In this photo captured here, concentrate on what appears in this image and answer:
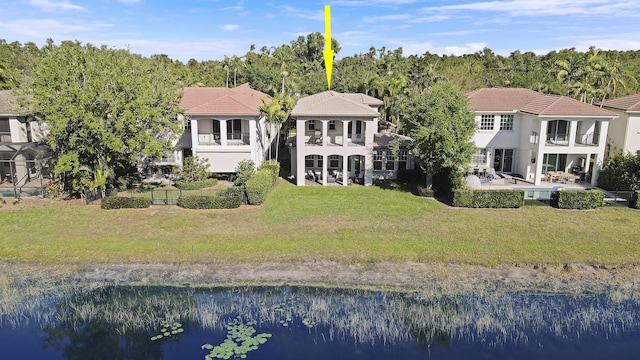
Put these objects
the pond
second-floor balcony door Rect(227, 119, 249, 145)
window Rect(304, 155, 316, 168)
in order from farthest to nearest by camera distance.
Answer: window Rect(304, 155, 316, 168) < second-floor balcony door Rect(227, 119, 249, 145) < the pond

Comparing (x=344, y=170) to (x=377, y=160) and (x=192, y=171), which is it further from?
(x=192, y=171)

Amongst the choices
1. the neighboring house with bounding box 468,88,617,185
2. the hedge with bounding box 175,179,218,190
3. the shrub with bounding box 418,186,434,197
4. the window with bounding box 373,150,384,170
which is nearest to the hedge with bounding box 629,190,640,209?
the neighboring house with bounding box 468,88,617,185

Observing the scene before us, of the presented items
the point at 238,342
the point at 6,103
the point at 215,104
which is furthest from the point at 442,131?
the point at 6,103

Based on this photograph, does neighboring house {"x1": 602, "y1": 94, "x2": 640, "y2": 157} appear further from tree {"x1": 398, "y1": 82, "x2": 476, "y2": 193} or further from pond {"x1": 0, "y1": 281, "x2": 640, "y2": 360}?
pond {"x1": 0, "y1": 281, "x2": 640, "y2": 360}

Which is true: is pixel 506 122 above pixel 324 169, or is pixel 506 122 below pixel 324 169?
above

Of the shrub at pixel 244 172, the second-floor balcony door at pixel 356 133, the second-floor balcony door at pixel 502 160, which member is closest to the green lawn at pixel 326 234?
the shrub at pixel 244 172

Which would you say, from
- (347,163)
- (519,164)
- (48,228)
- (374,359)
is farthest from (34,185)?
(519,164)

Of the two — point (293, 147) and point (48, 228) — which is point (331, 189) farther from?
point (48, 228)

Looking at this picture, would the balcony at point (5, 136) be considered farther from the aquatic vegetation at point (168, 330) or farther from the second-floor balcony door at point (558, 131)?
the second-floor balcony door at point (558, 131)
